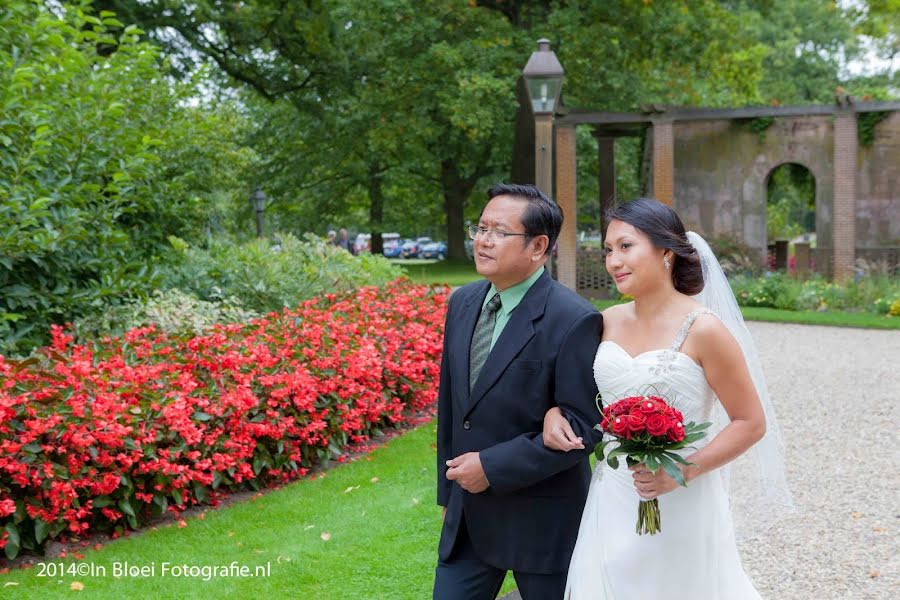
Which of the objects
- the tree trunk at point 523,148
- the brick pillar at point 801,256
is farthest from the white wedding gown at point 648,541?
the tree trunk at point 523,148

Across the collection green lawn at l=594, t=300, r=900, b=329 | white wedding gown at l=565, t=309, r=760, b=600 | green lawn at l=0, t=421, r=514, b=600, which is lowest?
green lawn at l=594, t=300, r=900, b=329

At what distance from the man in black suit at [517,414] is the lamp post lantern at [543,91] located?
33.6 ft

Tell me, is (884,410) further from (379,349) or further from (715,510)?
(715,510)

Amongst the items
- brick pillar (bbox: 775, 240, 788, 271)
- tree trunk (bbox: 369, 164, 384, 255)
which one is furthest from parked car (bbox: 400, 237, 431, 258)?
brick pillar (bbox: 775, 240, 788, 271)

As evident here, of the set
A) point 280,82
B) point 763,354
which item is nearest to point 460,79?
point 280,82

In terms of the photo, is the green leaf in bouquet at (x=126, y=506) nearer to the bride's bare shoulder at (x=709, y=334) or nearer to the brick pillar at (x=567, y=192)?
the bride's bare shoulder at (x=709, y=334)

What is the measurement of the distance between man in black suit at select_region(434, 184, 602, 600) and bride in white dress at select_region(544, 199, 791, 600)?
8 cm

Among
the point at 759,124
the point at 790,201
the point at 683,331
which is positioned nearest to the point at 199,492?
the point at 683,331

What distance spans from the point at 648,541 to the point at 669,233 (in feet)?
3.21

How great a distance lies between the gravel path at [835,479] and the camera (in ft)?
17.7

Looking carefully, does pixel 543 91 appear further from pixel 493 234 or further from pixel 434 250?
pixel 434 250

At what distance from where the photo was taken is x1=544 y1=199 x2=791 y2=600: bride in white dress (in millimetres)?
2998

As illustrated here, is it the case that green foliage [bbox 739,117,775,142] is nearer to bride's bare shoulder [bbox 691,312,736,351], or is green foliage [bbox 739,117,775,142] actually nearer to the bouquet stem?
bride's bare shoulder [bbox 691,312,736,351]

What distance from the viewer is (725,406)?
3.03 m
